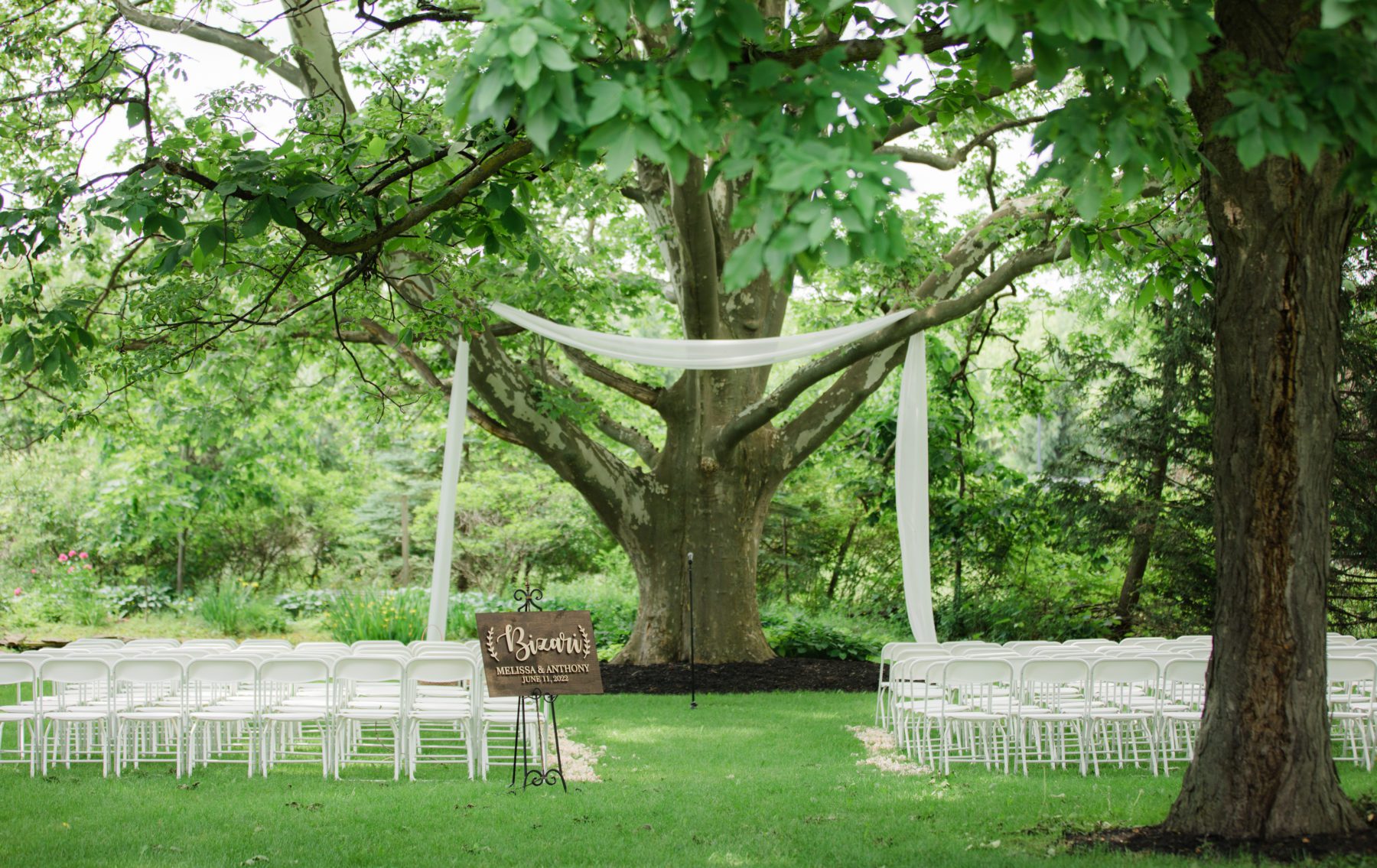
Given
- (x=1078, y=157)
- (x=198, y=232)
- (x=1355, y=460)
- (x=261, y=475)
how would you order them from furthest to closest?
(x=261, y=475) → (x=1355, y=460) → (x=198, y=232) → (x=1078, y=157)

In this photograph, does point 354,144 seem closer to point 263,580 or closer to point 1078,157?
point 1078,157

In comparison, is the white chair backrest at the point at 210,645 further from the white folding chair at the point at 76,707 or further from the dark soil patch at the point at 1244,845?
the dark soil patch at the point at 1244,845

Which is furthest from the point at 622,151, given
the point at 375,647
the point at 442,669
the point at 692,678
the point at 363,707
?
the point at 692,678

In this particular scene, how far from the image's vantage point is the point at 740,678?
1074 cm

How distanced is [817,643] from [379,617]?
518cm

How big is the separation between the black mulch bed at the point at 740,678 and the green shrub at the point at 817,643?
1042 mm

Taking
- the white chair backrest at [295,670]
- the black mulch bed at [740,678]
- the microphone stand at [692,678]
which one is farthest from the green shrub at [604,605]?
the white chair backrest at [295,670]

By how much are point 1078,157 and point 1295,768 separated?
2.84 metres

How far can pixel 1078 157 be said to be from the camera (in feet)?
9.56

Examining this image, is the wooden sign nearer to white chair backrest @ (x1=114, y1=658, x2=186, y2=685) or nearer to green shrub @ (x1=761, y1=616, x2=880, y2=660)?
white chair backrest @ (x1=114, y1=658, x2=186, y2=685)

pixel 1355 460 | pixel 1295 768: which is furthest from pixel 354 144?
pixel 1355 460

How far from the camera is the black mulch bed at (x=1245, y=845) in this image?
160 inches

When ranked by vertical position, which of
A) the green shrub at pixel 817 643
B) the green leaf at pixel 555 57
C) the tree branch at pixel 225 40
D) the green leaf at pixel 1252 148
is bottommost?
the green shrub at pixel 817 643

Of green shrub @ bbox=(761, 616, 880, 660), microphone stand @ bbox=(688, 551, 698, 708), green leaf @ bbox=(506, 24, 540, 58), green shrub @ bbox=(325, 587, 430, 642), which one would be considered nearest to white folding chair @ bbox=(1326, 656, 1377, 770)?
microphone stand @ bbox=(688, 551, 698, 708)
